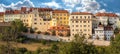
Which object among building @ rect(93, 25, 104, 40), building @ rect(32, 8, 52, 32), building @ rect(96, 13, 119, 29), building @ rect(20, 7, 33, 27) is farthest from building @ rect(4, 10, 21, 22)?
building @ rect(93, 25, 104, 40)

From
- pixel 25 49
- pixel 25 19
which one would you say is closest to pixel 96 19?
pixel 25 19

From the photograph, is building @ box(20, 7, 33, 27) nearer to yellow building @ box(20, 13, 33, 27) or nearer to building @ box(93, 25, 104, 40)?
yellow building @ box(20, 13, 33, 27)

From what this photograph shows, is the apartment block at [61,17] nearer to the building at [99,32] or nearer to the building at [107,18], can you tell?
the building at [107,18]

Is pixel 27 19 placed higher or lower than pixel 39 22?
higher

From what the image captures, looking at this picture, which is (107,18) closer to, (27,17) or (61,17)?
(61,17)

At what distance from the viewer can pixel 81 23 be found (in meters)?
61.0

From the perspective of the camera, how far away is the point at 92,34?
5997 centimetres

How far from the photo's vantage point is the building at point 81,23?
60425mm

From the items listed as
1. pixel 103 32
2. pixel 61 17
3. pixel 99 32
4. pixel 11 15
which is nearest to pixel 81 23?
pixel 99 32

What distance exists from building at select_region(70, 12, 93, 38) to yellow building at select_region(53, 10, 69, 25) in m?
4.58

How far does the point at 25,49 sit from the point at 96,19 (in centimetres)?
2066

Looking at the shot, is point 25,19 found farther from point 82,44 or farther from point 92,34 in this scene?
point 82,44

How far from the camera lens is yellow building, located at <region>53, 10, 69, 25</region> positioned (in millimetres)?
66125

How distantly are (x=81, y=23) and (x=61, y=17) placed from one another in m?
6.28
